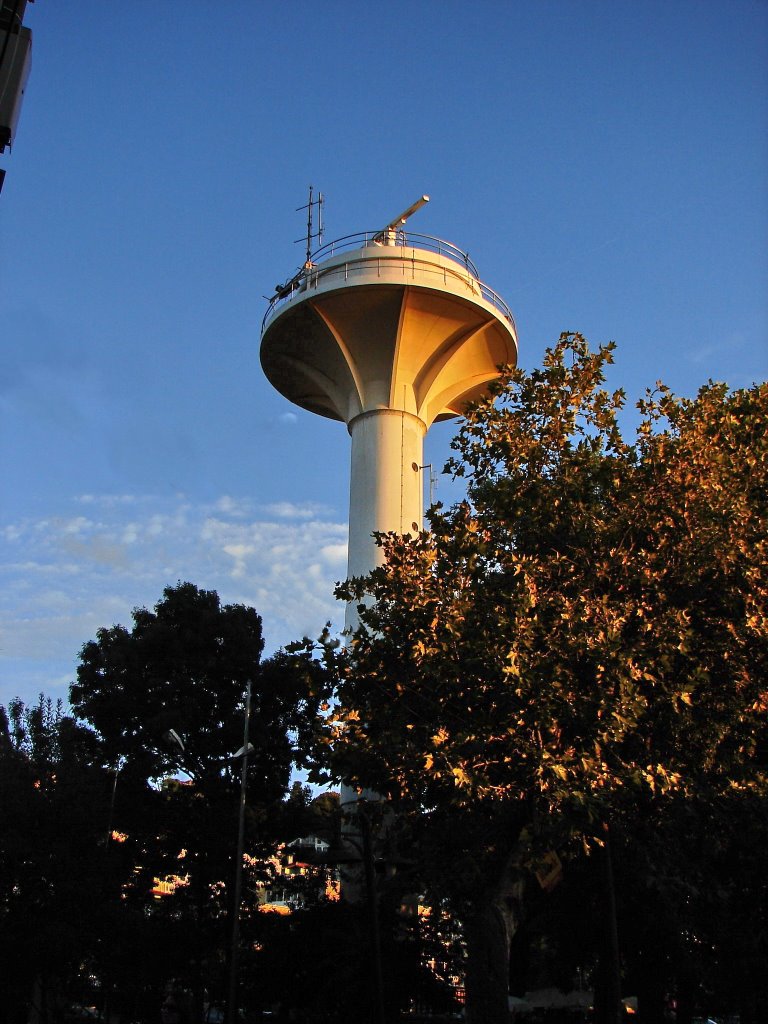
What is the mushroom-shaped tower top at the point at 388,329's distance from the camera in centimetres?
2784

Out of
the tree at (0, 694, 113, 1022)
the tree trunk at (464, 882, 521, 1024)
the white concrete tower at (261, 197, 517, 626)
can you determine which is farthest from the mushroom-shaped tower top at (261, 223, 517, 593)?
the tree trunk at (464, 882, 521, 1024)

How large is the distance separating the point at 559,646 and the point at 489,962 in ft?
15.9

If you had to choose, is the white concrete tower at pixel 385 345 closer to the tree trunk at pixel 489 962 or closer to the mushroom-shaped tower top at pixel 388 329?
the mushroom-shaped tower top at pixel 388 329

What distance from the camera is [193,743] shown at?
2548 centimetres

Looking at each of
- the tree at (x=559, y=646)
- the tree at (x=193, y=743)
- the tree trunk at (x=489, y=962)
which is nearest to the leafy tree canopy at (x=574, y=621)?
the tree at (x=559, y=646)

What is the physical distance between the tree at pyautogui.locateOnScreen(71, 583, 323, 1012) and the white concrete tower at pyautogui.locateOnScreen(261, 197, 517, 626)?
11.6 feet

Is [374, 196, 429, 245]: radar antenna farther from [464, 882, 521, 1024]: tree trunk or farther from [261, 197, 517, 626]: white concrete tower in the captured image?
[464, 882, 521, 1024]: tree trunk

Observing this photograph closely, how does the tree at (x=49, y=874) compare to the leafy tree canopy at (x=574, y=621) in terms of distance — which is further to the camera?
the tree at (x=49, y=874)

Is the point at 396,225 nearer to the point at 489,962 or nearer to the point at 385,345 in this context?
the point at 385,345

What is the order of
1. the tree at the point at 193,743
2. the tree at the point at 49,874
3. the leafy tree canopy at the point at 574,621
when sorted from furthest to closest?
the tree at the point at 193,743
the tree at the point at 49,874
the leafy tree canopy at the point at 574,621

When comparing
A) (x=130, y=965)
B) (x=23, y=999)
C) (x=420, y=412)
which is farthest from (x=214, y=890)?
(x=420, y=412)

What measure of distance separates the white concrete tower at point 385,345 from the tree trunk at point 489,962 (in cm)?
1274

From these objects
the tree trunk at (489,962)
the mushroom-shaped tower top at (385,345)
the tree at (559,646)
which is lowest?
the tree trunk at (489,962)

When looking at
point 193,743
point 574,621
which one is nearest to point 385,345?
point 193,743
